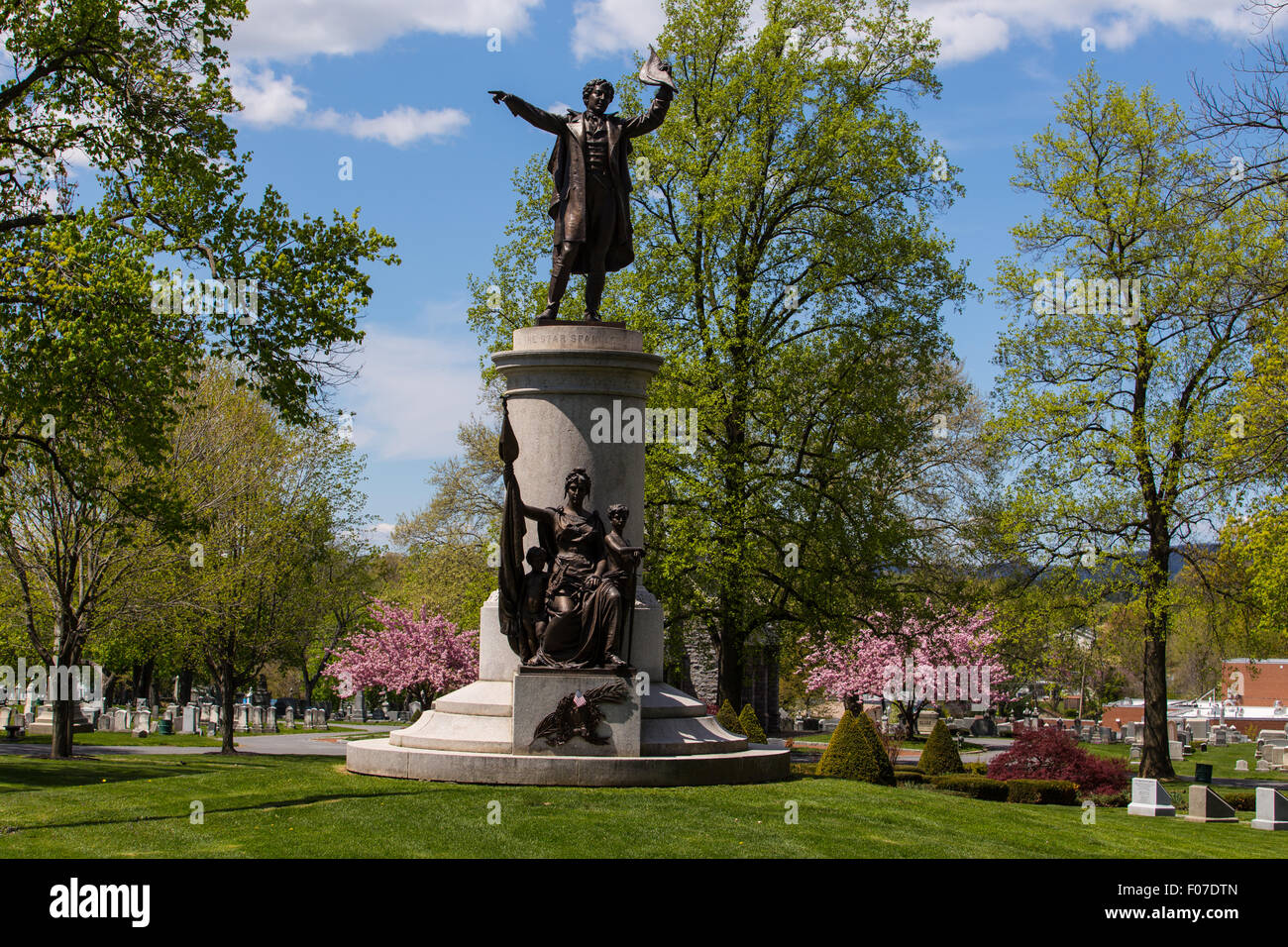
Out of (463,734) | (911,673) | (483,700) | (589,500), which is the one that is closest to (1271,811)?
(589,500)

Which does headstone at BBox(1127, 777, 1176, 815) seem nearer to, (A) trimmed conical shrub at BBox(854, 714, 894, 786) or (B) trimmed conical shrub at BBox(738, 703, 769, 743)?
(A) trimmed conical shrub at BBox(854, 714, 894, 786)

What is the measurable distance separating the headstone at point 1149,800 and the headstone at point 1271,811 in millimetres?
1409

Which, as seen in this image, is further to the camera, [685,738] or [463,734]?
[685,738]

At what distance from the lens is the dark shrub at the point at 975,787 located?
20984 millimetres

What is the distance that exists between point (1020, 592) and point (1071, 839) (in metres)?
19.2

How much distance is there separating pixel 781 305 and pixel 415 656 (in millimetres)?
22236

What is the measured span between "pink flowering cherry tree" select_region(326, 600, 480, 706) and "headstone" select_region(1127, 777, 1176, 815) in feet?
86.0

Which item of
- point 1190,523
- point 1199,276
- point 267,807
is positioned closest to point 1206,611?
point 1190,523

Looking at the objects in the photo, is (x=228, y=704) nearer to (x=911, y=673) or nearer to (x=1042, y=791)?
(x=1042, y=791)

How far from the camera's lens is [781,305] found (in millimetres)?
31766

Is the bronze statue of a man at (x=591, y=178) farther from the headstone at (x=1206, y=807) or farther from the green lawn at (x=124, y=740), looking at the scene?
the green lawn at (x=124, y=740)

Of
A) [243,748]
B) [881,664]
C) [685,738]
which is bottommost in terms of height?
[243,748]

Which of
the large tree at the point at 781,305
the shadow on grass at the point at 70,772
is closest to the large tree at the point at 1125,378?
the large tree at the point at 781,305
